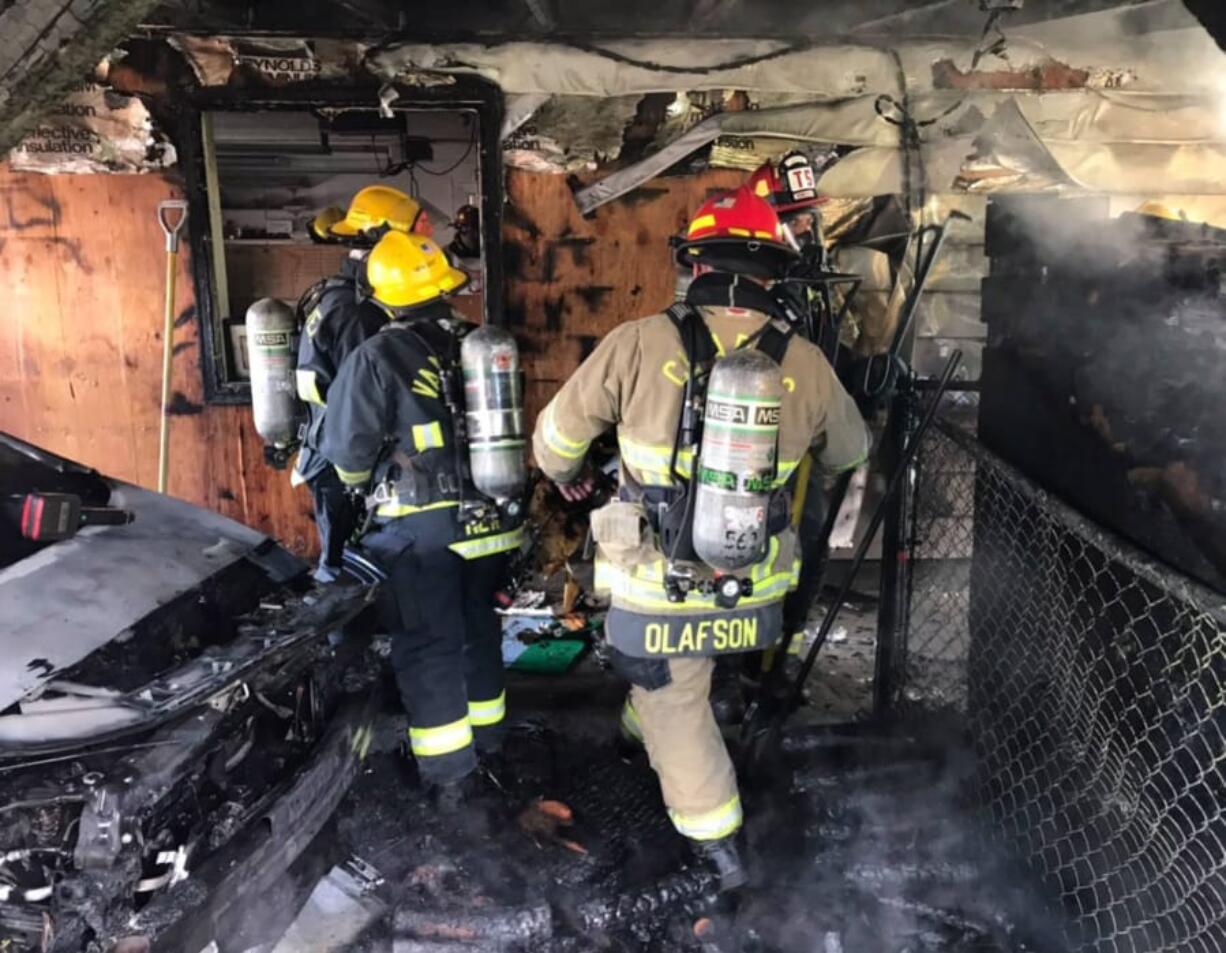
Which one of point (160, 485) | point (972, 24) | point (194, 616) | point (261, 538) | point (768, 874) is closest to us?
point (194, 616)

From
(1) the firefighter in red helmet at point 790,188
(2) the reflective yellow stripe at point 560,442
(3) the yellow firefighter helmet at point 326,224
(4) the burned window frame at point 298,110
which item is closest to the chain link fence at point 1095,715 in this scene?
(1) the firefighter in red helmet at point 790,188

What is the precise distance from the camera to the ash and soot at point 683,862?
10.2ft

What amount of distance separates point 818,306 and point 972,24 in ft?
5.65

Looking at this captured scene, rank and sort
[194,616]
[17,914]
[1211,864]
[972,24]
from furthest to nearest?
[972,24] → [194,616] → [1211,864] → [17,914]

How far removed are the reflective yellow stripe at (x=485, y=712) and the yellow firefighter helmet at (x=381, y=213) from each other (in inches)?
88.1

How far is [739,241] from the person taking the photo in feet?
A: 9.86

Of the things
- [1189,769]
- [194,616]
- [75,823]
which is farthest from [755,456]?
[75,823]

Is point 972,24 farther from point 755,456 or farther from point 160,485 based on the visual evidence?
point 160,485

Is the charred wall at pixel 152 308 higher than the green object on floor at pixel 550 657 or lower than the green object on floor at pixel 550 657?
higher

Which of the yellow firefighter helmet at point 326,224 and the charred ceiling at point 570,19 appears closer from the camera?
the charred ceiling at point 570,19

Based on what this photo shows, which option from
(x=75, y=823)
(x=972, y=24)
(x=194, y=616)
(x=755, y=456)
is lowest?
(x=75, y=823)

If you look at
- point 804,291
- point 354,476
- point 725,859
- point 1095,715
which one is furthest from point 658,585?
point 804,291

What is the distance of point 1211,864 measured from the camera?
2324 mm

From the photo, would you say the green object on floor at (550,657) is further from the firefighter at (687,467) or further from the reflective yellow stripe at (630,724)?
the firefighter at (687,467)
